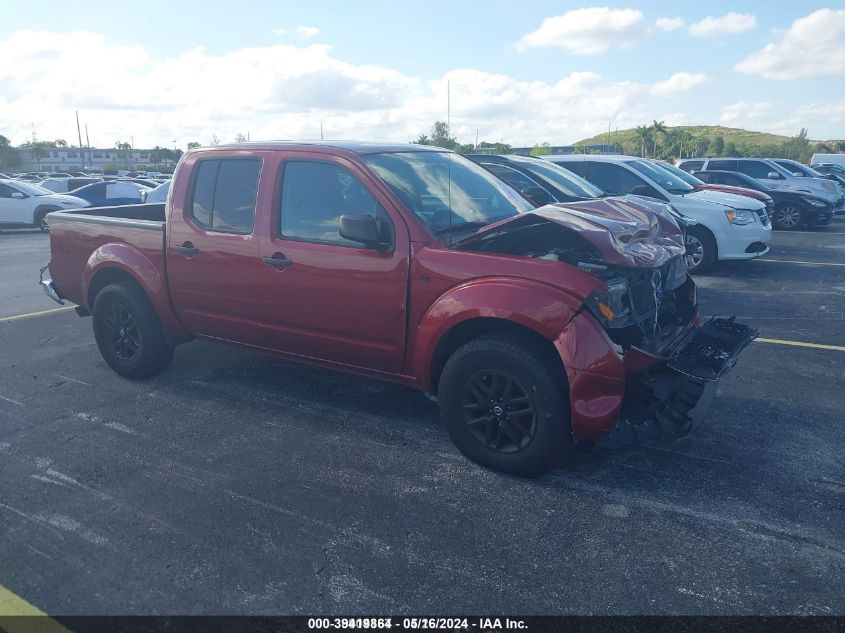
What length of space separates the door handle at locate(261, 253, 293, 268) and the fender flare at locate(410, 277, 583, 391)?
1.09 metres

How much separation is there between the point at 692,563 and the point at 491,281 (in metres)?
1.76

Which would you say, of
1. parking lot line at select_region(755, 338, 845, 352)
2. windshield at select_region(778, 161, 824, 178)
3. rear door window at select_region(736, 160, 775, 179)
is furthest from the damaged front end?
windshield at select_region(778, 161, 824, 178)

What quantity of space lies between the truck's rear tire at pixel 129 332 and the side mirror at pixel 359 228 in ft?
7.70

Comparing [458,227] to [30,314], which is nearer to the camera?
[458,227]

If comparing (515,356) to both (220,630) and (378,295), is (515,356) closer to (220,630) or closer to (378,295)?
(378,295)

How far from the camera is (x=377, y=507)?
3.67m

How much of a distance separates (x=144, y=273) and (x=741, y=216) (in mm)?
8922

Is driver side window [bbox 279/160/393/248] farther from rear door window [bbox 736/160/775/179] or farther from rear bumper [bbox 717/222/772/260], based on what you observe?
rear door window [bbox 736/160/775/179]

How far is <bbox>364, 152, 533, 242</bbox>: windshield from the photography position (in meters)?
4.36

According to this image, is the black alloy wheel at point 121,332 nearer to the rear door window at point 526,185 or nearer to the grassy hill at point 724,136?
the rear door window at point 526,185

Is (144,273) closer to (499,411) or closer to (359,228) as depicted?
(359,228)

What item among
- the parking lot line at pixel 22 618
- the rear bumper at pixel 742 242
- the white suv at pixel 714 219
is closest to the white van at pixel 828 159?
the white suv at pixel 714 219

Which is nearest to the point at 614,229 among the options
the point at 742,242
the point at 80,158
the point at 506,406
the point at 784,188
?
the point at 506,406


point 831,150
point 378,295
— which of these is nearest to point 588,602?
point 378,295
